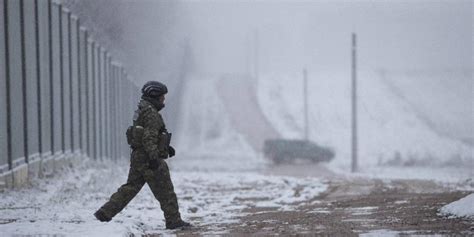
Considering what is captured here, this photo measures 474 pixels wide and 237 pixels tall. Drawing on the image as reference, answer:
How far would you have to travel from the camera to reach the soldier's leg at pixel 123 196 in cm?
977

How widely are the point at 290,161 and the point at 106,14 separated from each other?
15.5m

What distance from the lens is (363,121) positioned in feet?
223

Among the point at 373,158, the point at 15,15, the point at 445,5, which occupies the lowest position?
the point at 373,158

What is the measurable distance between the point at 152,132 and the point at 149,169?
477mm

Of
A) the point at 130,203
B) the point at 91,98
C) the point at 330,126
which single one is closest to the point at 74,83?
the point at 91,98

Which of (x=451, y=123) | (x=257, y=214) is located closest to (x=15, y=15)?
(x=257, y=214)

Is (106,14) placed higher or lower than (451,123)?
higher

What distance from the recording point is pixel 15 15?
59.9 feet

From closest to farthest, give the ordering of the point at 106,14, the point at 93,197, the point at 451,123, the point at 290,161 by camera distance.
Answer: the point at 93,197 → the point at 106,14 → the point at 290,161 → the point at 451,123

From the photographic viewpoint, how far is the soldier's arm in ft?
31.2

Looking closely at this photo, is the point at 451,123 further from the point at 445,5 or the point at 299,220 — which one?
the point at 299,220

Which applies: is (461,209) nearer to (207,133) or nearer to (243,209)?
(243,209)

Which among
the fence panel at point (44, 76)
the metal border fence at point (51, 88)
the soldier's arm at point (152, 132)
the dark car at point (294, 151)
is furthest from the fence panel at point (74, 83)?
the soldier's arm at point (152, 132)

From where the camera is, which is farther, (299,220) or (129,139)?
(299,220)
